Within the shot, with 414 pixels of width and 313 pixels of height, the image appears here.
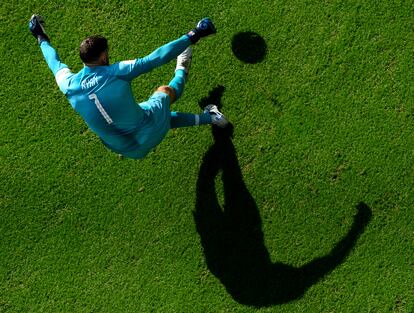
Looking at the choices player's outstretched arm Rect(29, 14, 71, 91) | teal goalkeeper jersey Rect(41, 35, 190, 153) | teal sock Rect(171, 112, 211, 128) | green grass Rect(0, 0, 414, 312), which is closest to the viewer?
teal goalkeeper jersey Rect(41, 35, 190, 153)

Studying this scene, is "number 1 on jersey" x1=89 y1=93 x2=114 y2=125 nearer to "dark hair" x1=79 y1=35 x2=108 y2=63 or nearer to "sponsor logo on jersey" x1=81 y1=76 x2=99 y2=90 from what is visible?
"sponsor logo on jersey" x1=81 y1=76 x2=99 y2=90

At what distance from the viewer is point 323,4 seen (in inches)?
216

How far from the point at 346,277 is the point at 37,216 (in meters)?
3.23

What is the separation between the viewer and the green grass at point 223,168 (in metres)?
5.39

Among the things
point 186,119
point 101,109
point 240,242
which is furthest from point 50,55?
point 240,242

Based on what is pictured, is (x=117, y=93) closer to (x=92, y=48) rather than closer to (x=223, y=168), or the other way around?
(x=92, y=48)

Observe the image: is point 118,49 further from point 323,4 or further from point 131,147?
point 323,4

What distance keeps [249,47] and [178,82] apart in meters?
0.89

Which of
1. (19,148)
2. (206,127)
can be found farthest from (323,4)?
(19,148)

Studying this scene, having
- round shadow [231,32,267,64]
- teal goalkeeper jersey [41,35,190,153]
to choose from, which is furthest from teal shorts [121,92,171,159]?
round shadow [231,32,267,64]

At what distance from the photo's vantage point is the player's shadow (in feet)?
17.8

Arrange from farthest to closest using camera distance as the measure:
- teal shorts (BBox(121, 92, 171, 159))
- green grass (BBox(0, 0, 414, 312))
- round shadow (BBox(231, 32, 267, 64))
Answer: round shadow (BBox(231, 32, 267, 64)) → green grass (BBox(0, 0, 414, 312)) → teal shorts (BBox(121, 92, 171, 159))

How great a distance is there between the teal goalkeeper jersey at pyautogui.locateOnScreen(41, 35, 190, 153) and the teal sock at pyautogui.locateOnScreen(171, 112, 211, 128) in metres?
0.65

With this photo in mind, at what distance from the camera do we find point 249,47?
5555 millimetres
